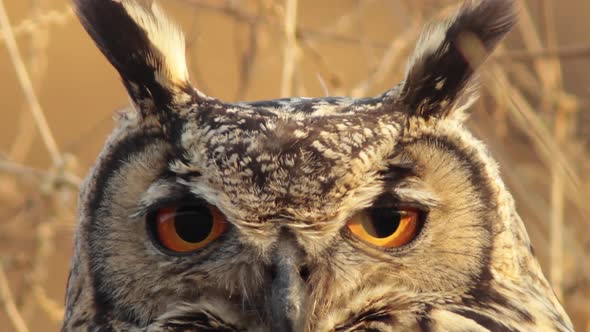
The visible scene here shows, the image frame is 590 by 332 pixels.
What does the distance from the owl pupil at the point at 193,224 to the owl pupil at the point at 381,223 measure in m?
0.27

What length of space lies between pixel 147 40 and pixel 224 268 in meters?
0.49

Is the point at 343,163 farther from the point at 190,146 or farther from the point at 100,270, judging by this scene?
the point at 100,270

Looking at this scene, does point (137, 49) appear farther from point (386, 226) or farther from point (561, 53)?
point (561, 53)

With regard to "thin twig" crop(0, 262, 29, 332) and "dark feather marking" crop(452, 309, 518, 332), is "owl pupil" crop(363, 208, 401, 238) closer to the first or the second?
"dark feather marking" crop(452, 309, 518, 332)

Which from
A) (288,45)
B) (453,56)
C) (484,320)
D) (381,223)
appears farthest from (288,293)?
(288,45)

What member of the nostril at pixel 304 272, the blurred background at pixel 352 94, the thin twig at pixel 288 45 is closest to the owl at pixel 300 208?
the nostril at pixel 304 272

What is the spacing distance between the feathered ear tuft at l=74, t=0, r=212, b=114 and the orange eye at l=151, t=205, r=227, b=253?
0.69 ft

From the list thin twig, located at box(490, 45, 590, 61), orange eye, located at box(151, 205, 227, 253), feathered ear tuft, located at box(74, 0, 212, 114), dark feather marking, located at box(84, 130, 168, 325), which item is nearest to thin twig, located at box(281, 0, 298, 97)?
thin twig, located at box(490, 45, 590, 61)

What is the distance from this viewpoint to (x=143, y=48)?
2.23 m

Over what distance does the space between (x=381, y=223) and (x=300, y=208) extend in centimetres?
16

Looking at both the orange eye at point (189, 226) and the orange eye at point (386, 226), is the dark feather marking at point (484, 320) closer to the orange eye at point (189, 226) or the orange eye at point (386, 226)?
the orange eye at point (386, 226)

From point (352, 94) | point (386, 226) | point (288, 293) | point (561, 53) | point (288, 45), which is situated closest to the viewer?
point (288, 293)

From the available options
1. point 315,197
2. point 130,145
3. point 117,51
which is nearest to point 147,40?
point 117,51

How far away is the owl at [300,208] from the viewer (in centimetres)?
198
